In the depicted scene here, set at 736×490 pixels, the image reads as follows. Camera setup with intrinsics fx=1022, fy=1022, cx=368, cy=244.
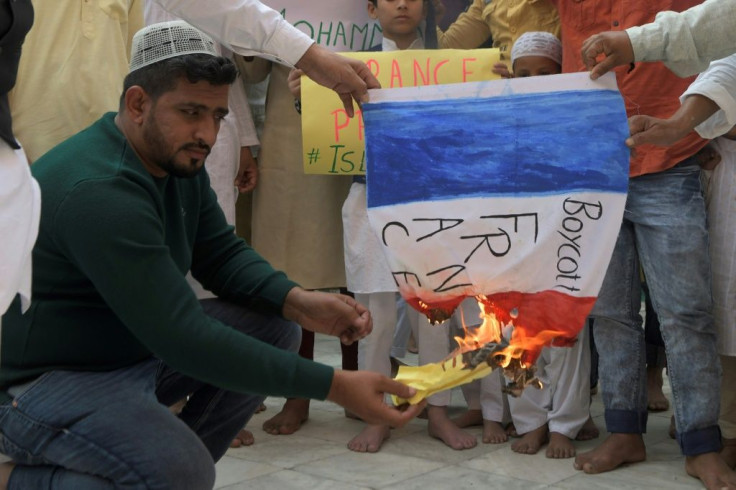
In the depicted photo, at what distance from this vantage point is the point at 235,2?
298 centimetres

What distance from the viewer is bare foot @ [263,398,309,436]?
4.06 meters

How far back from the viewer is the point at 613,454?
11.4 ft

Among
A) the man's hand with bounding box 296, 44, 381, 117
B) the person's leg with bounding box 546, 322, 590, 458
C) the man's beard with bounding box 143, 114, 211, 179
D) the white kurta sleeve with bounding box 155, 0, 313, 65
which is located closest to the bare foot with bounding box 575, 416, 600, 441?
the person's leg with bounding box 546, 322, 590, 458

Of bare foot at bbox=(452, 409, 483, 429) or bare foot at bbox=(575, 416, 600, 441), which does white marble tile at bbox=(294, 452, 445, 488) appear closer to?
bare foot at bbox=(452, 409, 483, 429)

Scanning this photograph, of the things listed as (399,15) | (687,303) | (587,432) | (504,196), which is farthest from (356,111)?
(587,432)

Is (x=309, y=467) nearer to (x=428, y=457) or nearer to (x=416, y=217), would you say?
(x=428, y=457)

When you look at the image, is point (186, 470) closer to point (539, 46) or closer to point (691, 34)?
point (691, 34)

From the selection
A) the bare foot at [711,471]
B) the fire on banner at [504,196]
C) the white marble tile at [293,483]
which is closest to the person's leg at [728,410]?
the bare foot at [711,471]

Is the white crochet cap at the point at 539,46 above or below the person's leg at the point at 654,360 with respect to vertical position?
above

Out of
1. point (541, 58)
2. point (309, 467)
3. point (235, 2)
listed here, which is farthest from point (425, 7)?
point (309, 467)

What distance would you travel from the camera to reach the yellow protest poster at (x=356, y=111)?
3.83 m

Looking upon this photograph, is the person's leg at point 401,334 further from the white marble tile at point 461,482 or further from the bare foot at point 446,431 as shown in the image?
the white marble tile at point 461,482

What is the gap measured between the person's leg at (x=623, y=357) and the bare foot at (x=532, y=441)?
223mm

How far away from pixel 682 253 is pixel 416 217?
106cm
